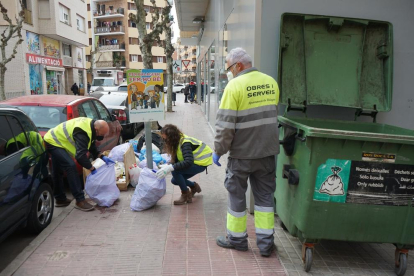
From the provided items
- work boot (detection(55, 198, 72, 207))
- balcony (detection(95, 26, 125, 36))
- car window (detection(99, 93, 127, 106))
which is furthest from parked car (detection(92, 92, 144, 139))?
balcony (detection(95, 26, 125, 36))

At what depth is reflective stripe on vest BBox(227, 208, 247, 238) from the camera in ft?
11.3

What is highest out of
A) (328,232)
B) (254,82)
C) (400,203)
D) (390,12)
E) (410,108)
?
(390,12)

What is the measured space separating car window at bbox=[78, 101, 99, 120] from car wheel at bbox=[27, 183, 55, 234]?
2008 millimetres

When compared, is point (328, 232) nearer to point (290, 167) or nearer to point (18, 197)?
point (290, 167)

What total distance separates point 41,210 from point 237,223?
93.2 inches

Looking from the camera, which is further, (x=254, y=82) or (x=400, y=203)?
(x=254, y=82)

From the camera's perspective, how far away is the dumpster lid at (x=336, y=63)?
4.14 meters

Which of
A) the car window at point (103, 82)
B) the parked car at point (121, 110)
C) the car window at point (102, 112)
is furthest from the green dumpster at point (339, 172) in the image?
the car window at point (103, 82)

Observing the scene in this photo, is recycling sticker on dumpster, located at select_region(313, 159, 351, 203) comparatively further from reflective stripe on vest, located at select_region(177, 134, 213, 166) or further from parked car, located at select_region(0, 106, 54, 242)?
parked car, located at select_region(0, 106, 54, 242)

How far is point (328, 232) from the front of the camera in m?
3.09

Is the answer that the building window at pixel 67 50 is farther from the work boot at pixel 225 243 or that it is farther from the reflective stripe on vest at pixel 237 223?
the reflective stripe on vest at pixel 237 223

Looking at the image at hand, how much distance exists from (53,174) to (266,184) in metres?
3.07

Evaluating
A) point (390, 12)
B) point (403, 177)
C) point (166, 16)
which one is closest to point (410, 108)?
point (390, 12)

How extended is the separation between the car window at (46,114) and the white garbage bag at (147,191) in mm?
1916
